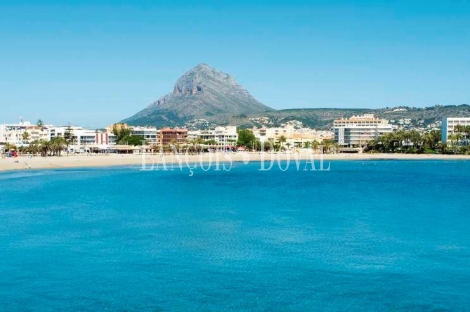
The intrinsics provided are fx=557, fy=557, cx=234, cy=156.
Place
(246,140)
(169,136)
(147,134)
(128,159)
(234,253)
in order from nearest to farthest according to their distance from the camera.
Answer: (234,253) → (128,159) → (246,140) → (147,134) → (169,136)

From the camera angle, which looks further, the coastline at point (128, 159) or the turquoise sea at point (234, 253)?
the coastline at point (128, 159)

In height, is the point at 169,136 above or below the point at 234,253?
above

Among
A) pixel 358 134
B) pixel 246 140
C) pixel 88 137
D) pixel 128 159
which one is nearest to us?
pixel 128 159

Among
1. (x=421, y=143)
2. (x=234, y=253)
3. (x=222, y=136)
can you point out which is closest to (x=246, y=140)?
(x=222, y=136)

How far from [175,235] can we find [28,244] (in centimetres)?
640

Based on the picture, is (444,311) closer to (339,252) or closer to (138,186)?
(339,252)

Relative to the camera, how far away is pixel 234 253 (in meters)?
22.1

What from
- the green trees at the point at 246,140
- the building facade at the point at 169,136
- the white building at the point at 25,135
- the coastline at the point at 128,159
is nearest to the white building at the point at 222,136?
the green trees at the point at 246,140

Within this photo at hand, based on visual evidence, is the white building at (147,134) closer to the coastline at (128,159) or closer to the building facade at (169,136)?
the building facade at (169,136)

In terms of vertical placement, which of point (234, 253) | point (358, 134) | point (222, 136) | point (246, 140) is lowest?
point (234, 253)

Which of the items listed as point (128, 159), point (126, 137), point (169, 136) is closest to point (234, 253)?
point (128, 159)

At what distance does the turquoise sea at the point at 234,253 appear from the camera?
16.5 m

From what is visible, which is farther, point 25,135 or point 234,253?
point 25,135

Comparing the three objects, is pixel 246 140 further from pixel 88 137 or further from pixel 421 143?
pixel 421 143
